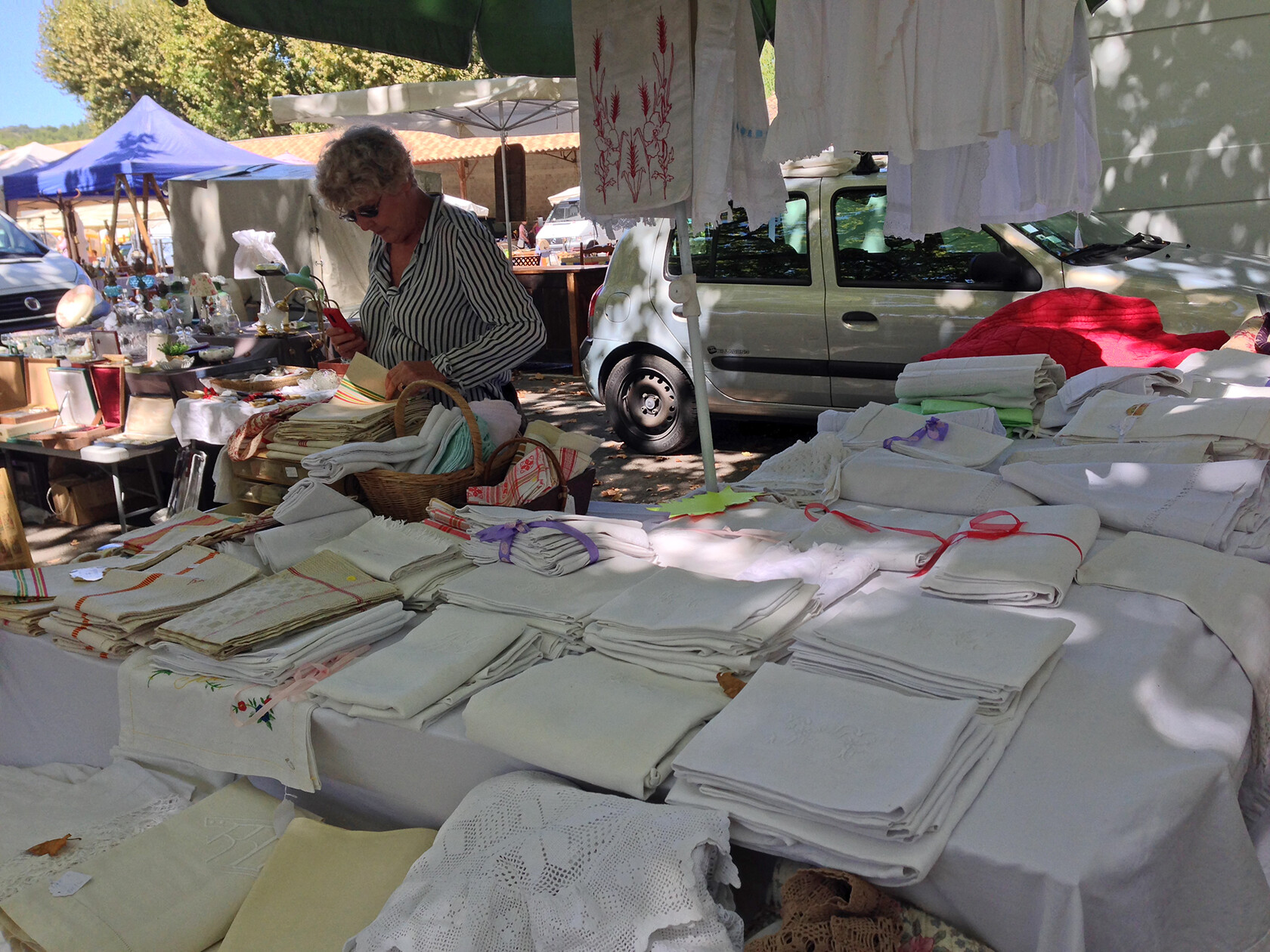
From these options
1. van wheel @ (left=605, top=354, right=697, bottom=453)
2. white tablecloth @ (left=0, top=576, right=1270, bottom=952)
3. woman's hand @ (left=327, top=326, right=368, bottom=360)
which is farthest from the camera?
van wheel @ (left=605, top=354, right=697, bottom=453)

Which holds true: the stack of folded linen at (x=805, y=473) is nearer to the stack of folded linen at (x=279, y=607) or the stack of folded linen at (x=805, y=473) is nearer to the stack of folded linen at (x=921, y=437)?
the stack of folded linen at (x=921, y=437)

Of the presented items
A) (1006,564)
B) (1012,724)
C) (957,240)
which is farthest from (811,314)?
(1012,724)

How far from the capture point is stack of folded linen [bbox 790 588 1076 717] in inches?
57.2

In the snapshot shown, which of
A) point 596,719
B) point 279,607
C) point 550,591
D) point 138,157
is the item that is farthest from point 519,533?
point 138,157

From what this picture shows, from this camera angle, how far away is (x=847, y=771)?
1.25 meters

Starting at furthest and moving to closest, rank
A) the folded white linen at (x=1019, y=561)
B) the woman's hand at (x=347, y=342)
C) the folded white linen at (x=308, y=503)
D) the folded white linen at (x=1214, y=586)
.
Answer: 1. the woman's hand at (x=347, y=342)
2. the folded white linen at (x=308, y=503)
3. the folded white linen at (x=1019, y=561)
4. the folded white linen at (x=1214, y=586)

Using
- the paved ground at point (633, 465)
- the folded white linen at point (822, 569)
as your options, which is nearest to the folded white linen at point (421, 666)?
the folded white linen at point (822, 569)

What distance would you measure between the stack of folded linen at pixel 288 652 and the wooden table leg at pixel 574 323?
8107 millimetres

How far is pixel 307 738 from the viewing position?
166 cm

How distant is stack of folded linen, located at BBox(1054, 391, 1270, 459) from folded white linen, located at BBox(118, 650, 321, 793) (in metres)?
2.34

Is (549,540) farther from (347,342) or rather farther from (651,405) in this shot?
(651,405)

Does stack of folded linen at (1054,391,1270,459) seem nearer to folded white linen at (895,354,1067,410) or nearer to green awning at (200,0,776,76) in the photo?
folded white linen at (895,354,1067,410)

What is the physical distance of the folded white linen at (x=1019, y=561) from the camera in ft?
5.94

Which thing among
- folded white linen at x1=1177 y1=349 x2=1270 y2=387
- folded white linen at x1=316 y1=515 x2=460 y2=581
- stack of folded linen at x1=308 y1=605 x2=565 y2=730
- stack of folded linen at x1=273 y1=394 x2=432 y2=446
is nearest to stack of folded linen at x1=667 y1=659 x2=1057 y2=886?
stack of folded linen at x1=308 y1=605 x2=565 y2=730
